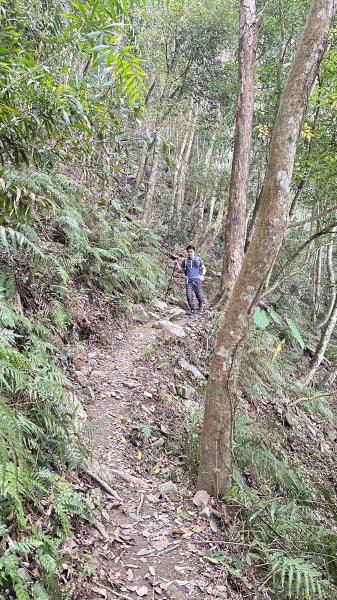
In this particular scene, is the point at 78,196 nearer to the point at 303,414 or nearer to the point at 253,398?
the point at 253,398

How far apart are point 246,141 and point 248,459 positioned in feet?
20.1

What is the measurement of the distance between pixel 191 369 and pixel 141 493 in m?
3.23

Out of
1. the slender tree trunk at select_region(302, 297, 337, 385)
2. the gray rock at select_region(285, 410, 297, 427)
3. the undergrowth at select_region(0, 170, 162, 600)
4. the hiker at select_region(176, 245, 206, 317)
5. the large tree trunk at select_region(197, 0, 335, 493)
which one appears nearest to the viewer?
the undergrowth at select_region(0, 170, 162, 600)

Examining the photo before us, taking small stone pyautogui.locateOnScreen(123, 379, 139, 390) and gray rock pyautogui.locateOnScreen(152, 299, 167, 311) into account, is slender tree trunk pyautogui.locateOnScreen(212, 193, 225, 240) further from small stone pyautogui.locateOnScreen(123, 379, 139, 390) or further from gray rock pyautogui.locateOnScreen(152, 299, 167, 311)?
small stone pyautogui.locateOnScreen(123, 379, 139, 390)

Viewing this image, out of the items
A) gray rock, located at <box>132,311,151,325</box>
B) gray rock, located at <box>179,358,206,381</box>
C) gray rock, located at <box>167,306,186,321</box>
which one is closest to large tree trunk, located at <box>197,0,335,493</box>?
gray rock, located at <box>179,358,206,381</box>

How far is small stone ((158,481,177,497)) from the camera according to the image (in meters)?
4.23

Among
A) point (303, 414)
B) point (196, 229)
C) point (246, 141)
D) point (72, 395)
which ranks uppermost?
point (246, 141)

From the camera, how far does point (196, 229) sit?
17.3m

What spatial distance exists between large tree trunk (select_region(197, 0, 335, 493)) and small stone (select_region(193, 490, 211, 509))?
65mm

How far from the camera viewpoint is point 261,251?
145 inches

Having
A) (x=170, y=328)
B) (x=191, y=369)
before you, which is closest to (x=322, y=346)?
(x=170, y=328)

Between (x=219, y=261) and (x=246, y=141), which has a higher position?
(x=246, y=141)

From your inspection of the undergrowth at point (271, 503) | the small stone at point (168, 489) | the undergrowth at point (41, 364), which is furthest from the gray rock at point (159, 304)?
the small stone at point (168, 489)

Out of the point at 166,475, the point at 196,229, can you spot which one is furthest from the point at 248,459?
the point at 196,229
